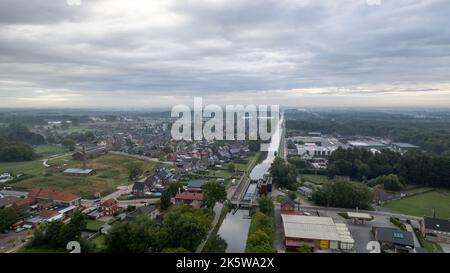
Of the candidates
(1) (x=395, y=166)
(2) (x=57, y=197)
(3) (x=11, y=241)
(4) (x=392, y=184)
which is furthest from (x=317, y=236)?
(1) (x=395, y=166)

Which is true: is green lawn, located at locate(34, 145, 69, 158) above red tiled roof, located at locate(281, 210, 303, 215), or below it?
above

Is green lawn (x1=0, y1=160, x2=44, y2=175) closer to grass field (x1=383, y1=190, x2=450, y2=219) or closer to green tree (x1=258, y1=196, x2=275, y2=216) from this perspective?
green tree (x1=258, y1=196, x2=275, y2=216)

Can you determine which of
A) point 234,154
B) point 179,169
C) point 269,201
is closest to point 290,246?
point 269,201

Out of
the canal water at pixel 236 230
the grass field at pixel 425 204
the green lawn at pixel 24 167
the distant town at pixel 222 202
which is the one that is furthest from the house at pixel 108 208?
the grass field at pixel 425 204

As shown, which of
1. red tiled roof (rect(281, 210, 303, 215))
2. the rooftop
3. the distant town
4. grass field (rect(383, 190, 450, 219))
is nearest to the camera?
the distant town

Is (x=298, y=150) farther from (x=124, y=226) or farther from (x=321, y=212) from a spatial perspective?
(x=124, y=226)

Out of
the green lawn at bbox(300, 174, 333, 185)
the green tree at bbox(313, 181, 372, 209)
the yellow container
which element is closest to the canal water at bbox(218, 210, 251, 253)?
the yellow container
